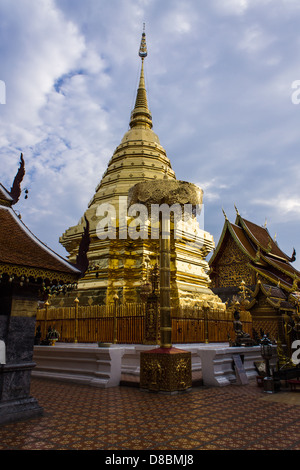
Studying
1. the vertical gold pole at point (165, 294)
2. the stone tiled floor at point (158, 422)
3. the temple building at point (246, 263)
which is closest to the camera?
the stone tiled floor at point (158, 422)

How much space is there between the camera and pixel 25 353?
4812 millimetres

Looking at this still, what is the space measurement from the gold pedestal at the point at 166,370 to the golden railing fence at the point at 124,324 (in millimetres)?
2024

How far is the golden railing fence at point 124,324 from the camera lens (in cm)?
877

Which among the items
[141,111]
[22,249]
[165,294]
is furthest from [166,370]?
[141,111]

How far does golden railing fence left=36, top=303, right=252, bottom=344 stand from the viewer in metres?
8.77

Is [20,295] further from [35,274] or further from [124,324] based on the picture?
[124,324]

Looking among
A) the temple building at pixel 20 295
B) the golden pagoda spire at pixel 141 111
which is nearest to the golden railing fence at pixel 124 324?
the temple building at pixel 20 295

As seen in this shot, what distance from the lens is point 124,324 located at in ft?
29.1

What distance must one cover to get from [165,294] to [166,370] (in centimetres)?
133

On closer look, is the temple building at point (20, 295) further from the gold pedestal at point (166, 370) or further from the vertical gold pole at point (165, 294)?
the gold pedestal at point (166, 370)

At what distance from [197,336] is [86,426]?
5875mm

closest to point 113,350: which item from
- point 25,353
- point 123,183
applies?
point 25,353

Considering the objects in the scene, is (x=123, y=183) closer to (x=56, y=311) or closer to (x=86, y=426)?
(x=56, y=311)

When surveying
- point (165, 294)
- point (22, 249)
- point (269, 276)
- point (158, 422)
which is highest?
point (269, 276)
